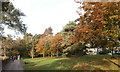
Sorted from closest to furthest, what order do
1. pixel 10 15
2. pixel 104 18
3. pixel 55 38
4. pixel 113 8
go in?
pixel 113 8 → pixel 104 18 → pixel 10 15 → pixel 55 38

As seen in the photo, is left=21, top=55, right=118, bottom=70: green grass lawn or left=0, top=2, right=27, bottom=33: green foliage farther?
left=21, top=55, right=118, bottom=70: green grass lawn

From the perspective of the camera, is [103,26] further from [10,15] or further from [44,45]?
[44,45]

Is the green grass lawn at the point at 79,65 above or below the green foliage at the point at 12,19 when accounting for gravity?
below

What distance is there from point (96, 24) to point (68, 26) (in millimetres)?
15526

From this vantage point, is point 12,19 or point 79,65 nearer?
point 12,19

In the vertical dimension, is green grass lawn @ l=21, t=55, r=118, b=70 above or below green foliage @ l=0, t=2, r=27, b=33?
below

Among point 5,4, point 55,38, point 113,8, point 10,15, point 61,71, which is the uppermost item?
point 5,4

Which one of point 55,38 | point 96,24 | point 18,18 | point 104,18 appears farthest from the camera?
point 55,38

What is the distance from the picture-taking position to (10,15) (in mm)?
7242

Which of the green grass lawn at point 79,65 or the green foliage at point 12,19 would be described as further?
the green grass lawn at point 79,65

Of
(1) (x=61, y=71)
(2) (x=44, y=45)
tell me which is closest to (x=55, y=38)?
(2) (x=44, y=45)

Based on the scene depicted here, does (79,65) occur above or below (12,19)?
below

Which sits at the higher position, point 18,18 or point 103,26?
point 18,18

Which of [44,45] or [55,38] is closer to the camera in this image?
[55,38]
